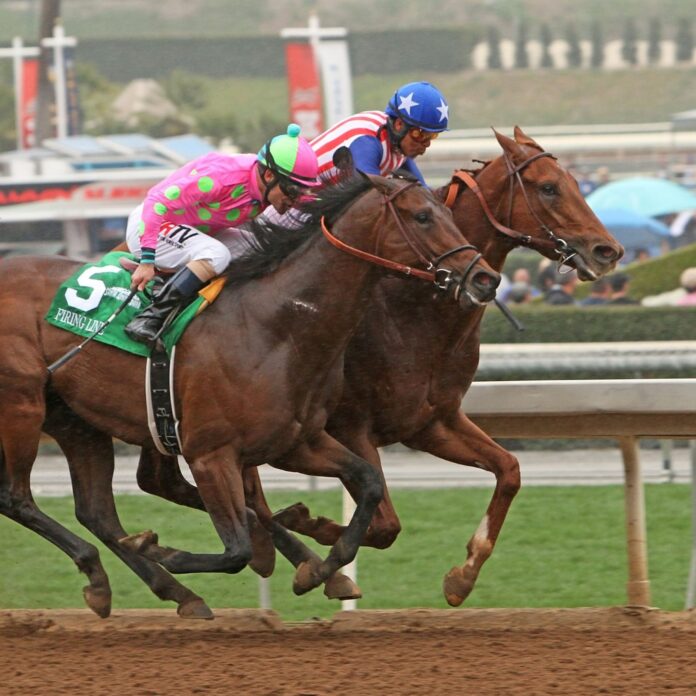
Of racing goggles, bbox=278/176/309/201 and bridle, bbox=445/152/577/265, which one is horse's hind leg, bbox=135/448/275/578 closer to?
racing goggles, bbox=278/176/309/201

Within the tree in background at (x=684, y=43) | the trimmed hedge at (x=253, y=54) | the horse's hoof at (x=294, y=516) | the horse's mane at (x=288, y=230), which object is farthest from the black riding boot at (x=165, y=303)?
the tree in background at (x=684, y=43)

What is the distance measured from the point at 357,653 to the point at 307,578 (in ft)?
1.50

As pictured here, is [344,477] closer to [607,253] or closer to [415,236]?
[415,236]

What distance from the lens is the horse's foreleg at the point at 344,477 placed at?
495 cm

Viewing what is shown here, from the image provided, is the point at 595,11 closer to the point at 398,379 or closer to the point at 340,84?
the point at 340,84

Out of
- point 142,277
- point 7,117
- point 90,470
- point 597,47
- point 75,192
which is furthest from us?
point 597,47

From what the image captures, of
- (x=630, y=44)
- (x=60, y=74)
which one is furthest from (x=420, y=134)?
(x=630, y=44)

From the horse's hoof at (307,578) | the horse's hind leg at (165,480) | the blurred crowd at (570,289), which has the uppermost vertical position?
the horse's hind leg at (165,480)

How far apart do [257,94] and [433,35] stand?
307 inches

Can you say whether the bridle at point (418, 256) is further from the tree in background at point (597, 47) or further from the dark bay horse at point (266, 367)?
the tree in background at point (597, 47)

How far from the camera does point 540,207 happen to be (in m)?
5.27

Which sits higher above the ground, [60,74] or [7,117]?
[60,74]

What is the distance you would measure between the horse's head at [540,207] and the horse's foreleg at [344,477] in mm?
983

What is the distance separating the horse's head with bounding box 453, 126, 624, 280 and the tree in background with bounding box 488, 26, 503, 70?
50.1m
